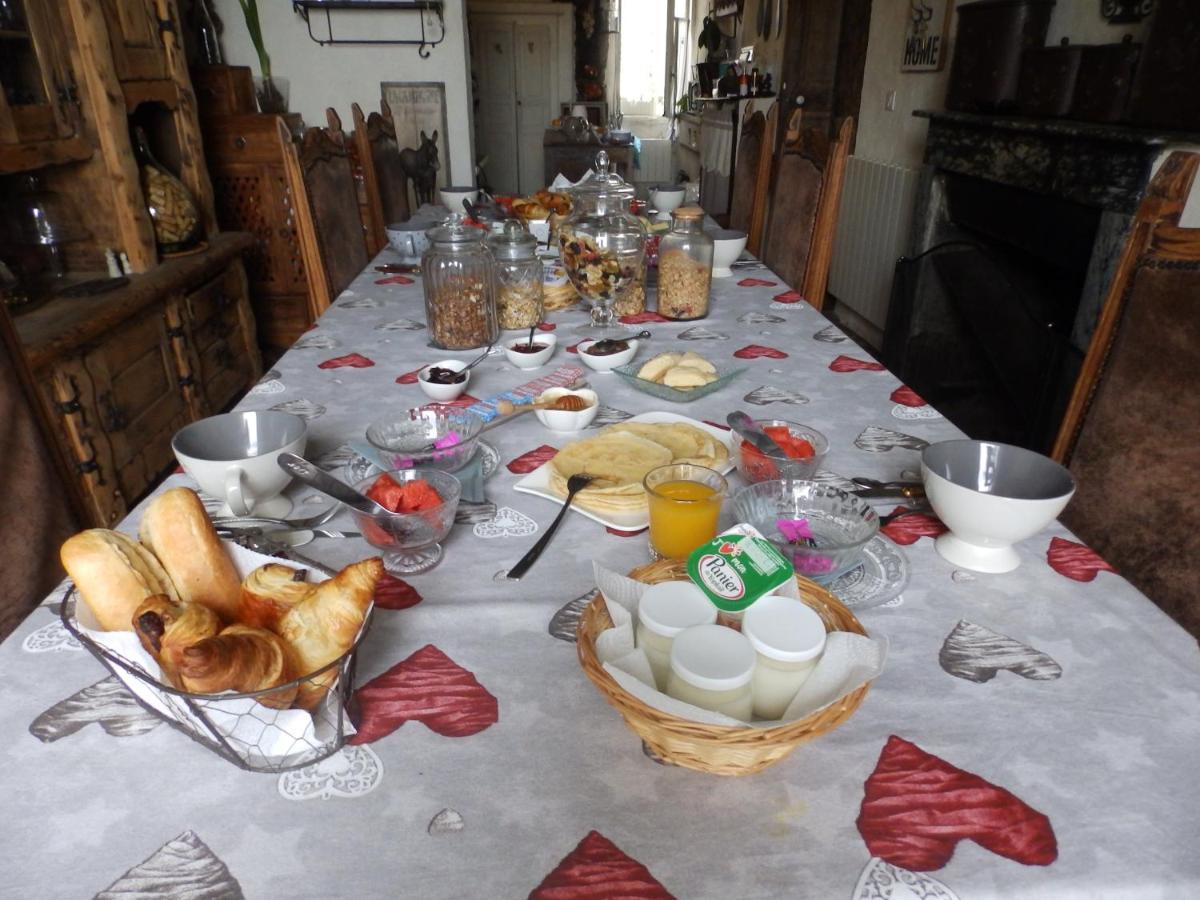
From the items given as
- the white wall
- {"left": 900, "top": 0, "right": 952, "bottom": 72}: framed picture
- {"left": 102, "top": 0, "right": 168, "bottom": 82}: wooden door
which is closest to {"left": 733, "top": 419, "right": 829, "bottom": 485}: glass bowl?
{"left": 102, "top": 0, "right": 168, "bottom": 82}: wooden door

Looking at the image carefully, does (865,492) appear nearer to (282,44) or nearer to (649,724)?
(649,724)

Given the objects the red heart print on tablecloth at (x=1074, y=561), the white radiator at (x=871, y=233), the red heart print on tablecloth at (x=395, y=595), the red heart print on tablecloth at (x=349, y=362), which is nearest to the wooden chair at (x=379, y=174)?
the red heart print on tablecloth at (x=349, y=362)

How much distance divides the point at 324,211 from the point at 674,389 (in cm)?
125

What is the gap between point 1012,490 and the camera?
2.47ft

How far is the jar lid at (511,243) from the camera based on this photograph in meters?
1.36

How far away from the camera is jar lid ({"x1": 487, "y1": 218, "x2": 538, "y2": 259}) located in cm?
136

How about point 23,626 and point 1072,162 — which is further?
point 1072,162

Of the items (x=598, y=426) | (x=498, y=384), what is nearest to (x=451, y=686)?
(x=598, y=426)

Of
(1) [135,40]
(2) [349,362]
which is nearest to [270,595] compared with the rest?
(2) [349,362]

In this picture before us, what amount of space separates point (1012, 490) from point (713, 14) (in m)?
6.57

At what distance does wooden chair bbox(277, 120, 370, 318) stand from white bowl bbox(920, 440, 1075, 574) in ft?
4.68

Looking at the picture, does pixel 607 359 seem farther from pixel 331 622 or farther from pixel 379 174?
pixel 379 174

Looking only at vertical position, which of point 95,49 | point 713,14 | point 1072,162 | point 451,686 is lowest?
point 451,686

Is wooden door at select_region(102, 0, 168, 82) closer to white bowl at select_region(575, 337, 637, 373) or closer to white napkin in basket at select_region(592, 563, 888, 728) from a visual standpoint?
white bowl at select_region(575, 337, 637, 373)
